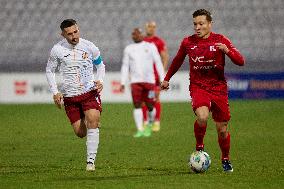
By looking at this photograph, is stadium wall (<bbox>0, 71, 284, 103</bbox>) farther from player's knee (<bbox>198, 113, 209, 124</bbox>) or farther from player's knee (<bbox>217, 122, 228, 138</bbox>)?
player's knee (<bbox>198, 113, 209, 124</bbox>)

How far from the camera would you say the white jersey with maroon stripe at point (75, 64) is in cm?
1161

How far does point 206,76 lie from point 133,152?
3.59m

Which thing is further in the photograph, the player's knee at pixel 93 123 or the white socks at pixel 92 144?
the player's knee at pixel 93 123

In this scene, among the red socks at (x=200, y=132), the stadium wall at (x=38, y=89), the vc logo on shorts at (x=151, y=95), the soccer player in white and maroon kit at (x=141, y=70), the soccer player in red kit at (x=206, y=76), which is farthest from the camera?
the stadium wall at (x=38, y=89)

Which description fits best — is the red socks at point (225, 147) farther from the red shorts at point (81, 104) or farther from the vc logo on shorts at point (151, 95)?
the vc logo on shorts at point (151, 95)

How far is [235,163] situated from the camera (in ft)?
40.7

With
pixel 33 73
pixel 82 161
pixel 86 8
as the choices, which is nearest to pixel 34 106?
pixel 33 73

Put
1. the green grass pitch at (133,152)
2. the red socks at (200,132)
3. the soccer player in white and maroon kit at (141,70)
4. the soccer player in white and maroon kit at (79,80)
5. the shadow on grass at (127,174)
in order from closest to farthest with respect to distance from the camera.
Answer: the green grass pitch at (133,152) < the shadow on grass at (127,174) < the red socks at (200,132) < the soccer player in white and maroon kit at (79,80) < the soccer player in white and maroon kit at (141,70)

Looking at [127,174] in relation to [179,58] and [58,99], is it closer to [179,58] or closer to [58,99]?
[58,99]

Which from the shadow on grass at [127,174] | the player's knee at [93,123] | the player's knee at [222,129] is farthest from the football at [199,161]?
the player's knee at [93,123]

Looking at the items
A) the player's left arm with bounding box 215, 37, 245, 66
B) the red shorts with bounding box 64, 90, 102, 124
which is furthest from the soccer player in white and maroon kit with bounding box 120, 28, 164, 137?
the player's left arm with bounding box 215, 37, 245, 66

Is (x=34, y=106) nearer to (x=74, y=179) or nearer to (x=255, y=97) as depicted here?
(x=255, y=97)

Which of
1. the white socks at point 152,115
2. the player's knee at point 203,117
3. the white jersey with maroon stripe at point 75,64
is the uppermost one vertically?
the white jersey with maroon stripe at point 75,64

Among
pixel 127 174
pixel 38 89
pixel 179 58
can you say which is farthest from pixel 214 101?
pixel 38 89
